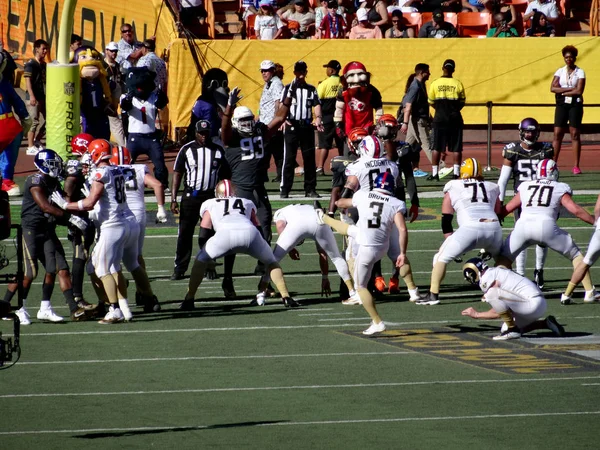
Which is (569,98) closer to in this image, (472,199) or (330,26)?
(330,26)

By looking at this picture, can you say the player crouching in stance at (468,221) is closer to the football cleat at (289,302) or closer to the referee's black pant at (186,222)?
the football cleat at (289,302)

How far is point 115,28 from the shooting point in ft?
106

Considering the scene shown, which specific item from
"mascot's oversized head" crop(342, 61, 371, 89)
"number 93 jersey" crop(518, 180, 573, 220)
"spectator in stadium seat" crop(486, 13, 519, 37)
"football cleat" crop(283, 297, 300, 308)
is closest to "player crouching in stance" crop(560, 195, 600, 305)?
"number 93 jersey" crop(518, 180, 573, 220)

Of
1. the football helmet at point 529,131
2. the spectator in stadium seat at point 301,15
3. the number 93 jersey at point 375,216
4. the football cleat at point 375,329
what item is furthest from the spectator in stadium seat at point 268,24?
the football cleat at point 375,329

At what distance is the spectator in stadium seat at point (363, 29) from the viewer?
29.8 m

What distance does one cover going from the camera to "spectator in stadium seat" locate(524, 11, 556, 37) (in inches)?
1166

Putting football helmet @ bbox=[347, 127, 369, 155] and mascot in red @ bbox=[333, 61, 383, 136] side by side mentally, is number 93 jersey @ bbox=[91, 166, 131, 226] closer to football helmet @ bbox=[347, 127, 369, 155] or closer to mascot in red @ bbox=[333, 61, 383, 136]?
football helmet @ bbox=[347, 127, 369, 155]

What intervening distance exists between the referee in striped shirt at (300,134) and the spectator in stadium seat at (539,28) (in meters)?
8.45

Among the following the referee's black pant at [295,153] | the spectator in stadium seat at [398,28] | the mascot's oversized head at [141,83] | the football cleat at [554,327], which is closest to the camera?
the football cleat at [554,327]

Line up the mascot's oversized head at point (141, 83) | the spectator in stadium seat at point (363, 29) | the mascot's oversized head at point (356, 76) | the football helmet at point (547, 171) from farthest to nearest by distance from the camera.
Answer: the spectator in stadium seat at point (363, 29) < the mascot's oversized head at point (356, 76) < the mascot's oversized head at point (141, 83) < the football helmet at point (547, 171)

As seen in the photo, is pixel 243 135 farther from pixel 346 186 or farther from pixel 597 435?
pixel 597 435

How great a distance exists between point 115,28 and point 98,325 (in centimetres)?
1945

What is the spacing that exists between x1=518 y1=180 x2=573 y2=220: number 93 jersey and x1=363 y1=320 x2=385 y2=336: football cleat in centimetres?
241

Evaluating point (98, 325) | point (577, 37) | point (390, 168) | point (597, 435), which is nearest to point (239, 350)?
point (98, 325)
